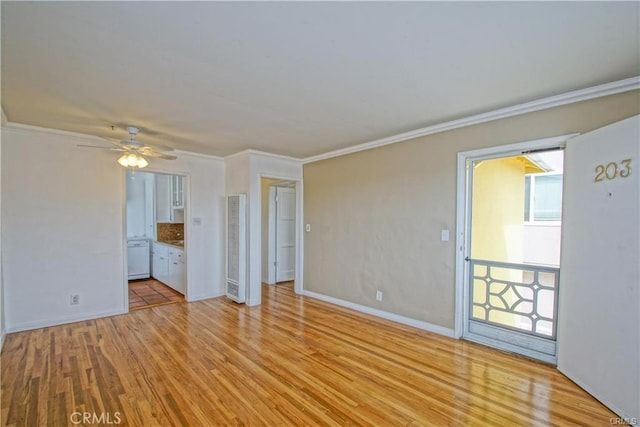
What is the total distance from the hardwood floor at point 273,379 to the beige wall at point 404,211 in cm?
58

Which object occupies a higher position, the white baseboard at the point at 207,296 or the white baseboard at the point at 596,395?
the white baseboard at the point at 596,395

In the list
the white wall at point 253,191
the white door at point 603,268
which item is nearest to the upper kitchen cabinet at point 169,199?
the white wall at point 253,191

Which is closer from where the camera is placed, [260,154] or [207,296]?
[260,154]

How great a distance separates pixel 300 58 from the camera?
2002 mm

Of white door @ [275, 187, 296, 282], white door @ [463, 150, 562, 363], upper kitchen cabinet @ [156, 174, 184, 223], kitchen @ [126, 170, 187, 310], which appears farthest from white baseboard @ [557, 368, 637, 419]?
upper kitchen cabinet @ [156, 174, 184, 223]

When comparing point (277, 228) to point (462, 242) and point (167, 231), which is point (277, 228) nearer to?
point (167, 231)

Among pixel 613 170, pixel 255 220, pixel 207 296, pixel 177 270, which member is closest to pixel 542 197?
pixel 613 170

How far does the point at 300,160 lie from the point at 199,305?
2.90 meters

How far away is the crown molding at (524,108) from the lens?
2.35 meters

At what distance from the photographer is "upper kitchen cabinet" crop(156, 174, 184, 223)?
6.14 metres

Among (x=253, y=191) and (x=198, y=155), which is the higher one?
(x=198, y=155)

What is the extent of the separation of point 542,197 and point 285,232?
4.32 metres

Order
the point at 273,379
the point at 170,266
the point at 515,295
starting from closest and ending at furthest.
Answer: the point at 273,379 → the point at 515,295 → the point at 170,266

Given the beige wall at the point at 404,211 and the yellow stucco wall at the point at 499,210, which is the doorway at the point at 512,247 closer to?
the yellow stucco wall at the point at 499,210
